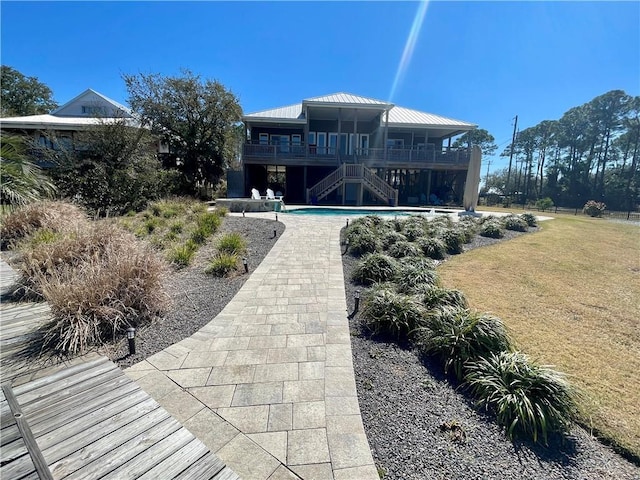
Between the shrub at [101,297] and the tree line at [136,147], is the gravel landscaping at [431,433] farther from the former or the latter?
the tree line at [136,147]

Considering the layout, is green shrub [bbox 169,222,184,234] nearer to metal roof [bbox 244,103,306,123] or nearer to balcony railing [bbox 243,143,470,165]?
balcony railing [bbox 243,143,470,165]

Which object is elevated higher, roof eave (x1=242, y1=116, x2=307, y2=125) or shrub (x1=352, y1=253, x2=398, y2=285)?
roof eave (x1=242, y1=116, x2=307, y2=125)

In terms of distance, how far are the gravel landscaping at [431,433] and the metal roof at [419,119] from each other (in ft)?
68.8

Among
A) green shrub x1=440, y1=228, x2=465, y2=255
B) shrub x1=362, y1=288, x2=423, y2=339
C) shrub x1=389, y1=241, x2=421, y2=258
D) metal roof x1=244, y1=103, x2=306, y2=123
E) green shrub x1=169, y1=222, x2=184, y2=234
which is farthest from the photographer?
metal roof x1=244, y1=103, x2=306, y2=123

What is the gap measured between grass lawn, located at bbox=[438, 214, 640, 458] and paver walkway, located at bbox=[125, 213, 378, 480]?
2053 mm

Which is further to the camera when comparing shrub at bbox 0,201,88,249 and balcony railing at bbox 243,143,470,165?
balcony railing at bbox 243,143,470,165

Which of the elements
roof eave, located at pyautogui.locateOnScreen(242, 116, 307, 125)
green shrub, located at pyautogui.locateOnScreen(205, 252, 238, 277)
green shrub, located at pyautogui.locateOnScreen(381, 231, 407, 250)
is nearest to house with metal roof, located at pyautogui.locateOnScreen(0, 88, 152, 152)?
roof eave, located at pyautogui.locateOnScreen(242, 116, 307, 125)

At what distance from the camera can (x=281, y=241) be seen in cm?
849

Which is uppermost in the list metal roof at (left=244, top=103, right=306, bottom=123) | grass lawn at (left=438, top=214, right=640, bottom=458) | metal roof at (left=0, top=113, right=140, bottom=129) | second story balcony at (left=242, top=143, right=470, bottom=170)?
metal roof at (left=244, top=103, right=306, bottom=123)

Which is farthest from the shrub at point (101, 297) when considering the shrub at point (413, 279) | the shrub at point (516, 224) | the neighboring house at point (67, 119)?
the neighboring house at point (67, 119)

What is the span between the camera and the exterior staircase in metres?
18.7

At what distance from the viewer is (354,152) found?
19.9 meters

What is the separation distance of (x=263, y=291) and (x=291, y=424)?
289 centimetres

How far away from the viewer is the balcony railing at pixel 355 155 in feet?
63.7
